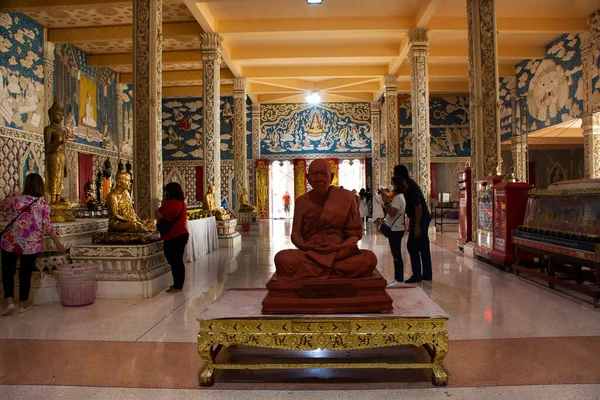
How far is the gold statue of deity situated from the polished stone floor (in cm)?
217

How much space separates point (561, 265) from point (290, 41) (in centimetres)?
1123

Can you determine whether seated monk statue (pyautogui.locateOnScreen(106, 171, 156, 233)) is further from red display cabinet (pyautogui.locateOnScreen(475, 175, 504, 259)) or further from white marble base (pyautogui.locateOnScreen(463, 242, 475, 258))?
white marble base (pyautogui.locateOnScreen(463, 242, 475, 258))

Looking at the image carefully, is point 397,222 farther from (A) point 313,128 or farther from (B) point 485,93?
(A) point 313,128

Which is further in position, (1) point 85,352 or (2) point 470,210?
(2) point 470,210

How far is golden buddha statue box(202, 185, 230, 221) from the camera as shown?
36.6ft

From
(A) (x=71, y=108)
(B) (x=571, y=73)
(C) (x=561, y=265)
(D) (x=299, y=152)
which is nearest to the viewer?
(C) (x=561, y=265)

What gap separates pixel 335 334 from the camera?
111 inches

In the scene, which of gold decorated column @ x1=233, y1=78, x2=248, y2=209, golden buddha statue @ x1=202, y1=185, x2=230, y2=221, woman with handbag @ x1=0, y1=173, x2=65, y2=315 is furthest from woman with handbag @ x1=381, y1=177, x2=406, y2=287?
gold decorated column @ x1=233, y1=78, x2=248, y2=209

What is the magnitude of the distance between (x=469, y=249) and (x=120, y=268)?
6.66 meters

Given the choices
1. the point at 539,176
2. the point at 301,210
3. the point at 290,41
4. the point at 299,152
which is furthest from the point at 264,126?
the point at 301,210

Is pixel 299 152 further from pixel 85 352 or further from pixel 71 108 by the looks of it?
pixel 85 352

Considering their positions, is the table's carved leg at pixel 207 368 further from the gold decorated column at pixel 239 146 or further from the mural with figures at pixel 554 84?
the mural with figures at pixel 554 84

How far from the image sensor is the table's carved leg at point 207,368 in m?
2.86

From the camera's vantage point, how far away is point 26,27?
12.8m
